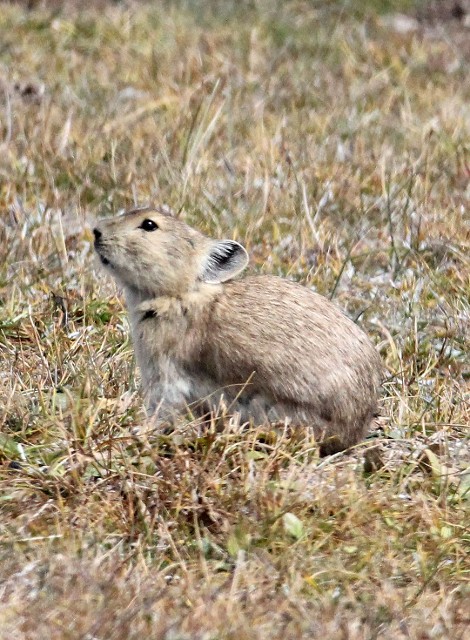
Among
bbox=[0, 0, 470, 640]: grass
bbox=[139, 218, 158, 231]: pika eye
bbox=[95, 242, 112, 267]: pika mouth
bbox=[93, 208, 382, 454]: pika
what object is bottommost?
bbox=[0, 0, 470, 640]: grass

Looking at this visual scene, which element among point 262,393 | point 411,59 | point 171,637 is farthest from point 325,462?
point 411,59

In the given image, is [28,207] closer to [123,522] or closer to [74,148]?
[74,148]

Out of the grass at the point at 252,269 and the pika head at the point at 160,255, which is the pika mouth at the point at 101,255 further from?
the grass at the point at 252,269

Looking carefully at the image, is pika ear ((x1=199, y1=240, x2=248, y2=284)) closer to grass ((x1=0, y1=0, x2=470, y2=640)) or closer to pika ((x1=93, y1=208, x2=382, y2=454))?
pika ((x1=93, y1=208, x2=382, y2=454))

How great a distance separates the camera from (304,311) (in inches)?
186

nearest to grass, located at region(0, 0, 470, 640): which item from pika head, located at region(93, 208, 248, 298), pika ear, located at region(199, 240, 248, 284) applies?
pika head, located at region(93, 208, 248, 298)

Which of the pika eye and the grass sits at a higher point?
the pika eye

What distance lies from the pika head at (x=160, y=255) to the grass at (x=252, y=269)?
0.42m

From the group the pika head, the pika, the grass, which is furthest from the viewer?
the pika head

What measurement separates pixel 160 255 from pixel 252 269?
1359 millimetres

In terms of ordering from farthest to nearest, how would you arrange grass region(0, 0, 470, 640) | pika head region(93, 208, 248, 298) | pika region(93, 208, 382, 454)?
pika head region(93, 208, 248, 298)
pika region(93, 208, 382, 454)
grass region(0, 0, 470, 640)

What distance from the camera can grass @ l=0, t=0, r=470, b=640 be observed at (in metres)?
3.72

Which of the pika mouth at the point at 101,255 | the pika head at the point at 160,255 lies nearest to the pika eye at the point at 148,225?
the pika head at the point at 160,255

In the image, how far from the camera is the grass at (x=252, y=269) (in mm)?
Answer: 3725
